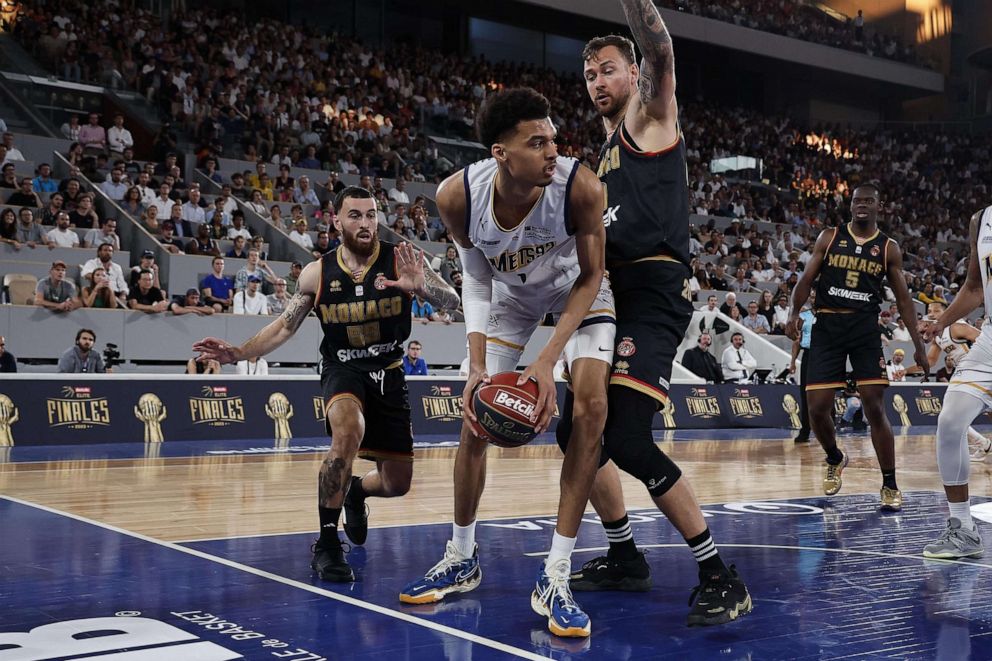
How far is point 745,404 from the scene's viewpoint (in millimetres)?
17453

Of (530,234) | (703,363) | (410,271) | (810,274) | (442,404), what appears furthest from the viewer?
(703,363)

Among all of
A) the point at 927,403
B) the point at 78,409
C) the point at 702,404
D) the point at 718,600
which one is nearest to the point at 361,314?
the point at 718,600

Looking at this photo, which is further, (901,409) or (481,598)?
(901,409)

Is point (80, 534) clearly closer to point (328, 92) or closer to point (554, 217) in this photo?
point (554, 217)

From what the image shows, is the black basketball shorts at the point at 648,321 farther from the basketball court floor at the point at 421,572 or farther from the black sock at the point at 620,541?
the basketball court floor at the point at 421,572

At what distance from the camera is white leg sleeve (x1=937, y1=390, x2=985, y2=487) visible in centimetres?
555

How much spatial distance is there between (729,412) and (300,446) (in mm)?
8082

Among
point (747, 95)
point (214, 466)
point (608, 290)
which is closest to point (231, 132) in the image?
point (214, 466)

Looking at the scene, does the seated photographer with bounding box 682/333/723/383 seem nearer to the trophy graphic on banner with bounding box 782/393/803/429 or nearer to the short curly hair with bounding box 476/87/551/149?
the trophy graphic on banner with bounding box 782/393/803/429

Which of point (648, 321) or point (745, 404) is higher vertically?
point (648, 321)

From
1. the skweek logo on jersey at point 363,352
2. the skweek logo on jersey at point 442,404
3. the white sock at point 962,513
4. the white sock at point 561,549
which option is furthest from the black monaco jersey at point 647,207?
the skweek logo on jersey at point 442,404

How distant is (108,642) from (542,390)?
1836 mm

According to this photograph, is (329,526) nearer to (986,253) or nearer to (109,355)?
(986,253)

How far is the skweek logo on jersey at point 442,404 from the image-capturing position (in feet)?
47.0
